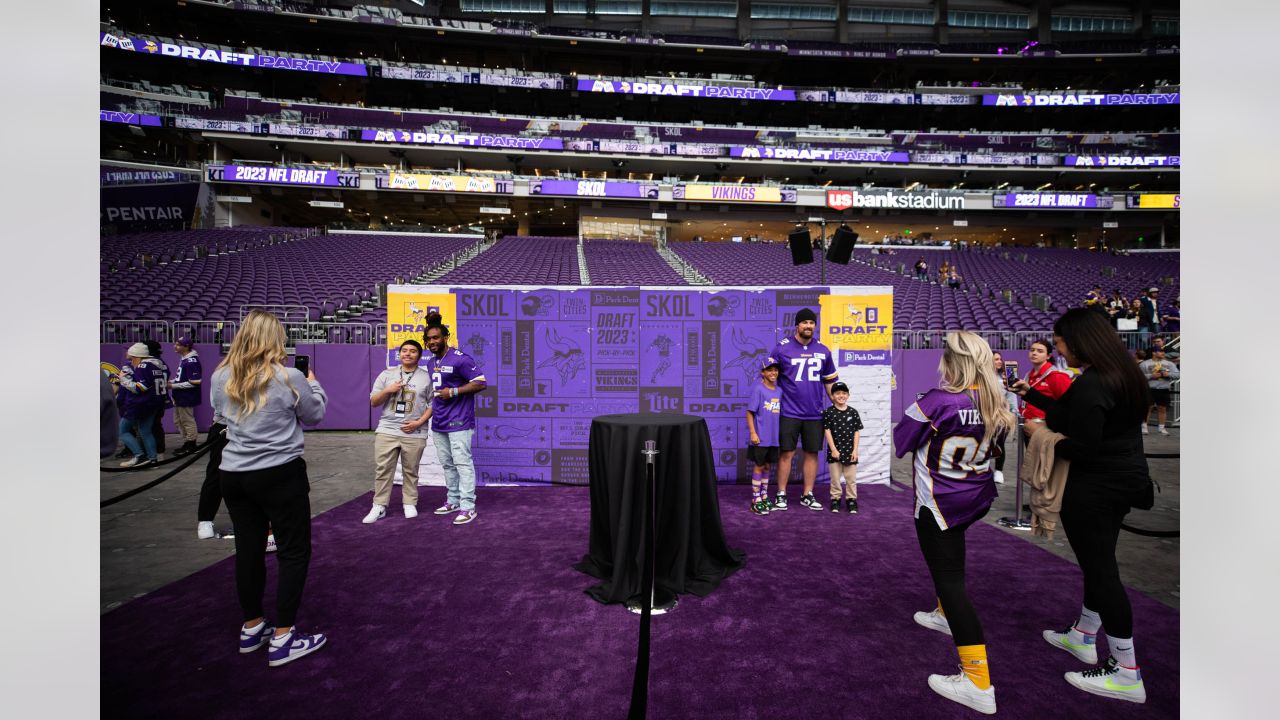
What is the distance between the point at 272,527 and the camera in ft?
9.27

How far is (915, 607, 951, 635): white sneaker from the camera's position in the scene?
3.18 meters

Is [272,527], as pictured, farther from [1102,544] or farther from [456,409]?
[1102,544]

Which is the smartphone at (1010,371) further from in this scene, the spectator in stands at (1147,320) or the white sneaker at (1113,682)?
the spectator in stands at (1147,320)

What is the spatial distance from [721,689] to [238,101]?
38.0 metres

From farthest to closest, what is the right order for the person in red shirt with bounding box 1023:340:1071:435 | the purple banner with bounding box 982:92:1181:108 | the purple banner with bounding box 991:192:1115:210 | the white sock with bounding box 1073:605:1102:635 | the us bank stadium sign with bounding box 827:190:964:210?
the purple banner with bounding box 982:92:1181:108, the purple banner with bounding box 991:192:1115:210, the us bank stadium sign with bounding box 827:190:964:210, the person in red shirt with bounding box 1023:340:1071:435, the white sock with bounding box 1073:605:1102:635

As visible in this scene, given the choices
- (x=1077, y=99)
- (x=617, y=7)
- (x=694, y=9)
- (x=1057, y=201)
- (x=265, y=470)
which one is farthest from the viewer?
(x=617, y=7)

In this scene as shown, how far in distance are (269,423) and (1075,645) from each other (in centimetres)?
483

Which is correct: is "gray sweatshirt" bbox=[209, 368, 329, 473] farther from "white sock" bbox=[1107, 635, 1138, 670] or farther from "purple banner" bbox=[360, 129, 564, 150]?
"purple banner" bbox=[360, 129, 564, 150]

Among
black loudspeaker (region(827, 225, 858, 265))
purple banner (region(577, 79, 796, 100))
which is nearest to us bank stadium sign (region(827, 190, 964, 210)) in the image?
purple banner (region(577, 79, 796, 100))

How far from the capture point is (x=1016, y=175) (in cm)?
3262

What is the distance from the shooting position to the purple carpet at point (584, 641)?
8.27 feet

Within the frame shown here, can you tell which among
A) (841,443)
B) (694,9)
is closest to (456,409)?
(841,443)

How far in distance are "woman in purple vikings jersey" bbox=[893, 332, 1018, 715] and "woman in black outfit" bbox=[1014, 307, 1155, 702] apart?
38 centimetres
